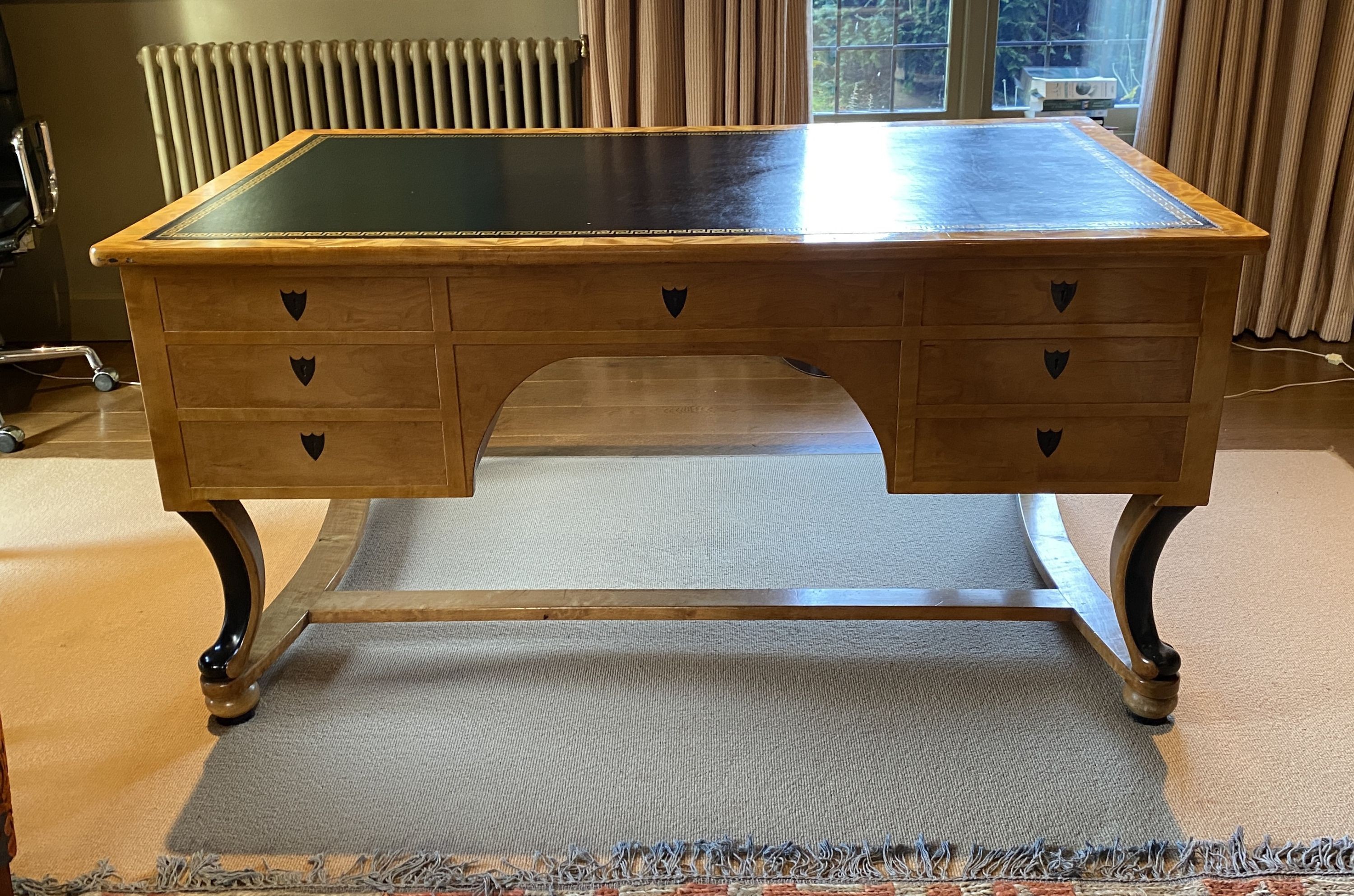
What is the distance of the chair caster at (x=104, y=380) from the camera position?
3.16 m

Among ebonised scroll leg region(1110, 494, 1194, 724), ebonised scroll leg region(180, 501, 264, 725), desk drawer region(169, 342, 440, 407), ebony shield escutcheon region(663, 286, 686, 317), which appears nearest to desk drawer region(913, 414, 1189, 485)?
ebonised scroll leg region(1110, 494, 1194, 724)

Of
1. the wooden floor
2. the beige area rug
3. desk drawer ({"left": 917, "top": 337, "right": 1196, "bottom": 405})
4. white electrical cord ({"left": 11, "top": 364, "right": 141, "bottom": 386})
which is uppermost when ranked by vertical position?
desk drawer ({"left": 917, "top": 337, "right": 1196, "bottom": 405})

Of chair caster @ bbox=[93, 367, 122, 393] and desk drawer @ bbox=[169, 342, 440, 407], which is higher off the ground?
desk drawer @ bbox=[169, 342, 440, 407]

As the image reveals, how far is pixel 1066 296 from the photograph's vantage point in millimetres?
1568

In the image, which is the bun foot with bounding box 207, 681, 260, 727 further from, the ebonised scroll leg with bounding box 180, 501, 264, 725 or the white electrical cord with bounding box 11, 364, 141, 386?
the white electrical cord with bounding box 11, 364, 141, 386

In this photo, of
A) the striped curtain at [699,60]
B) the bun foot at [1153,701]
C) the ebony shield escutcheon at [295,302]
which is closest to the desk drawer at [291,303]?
the ebony shield escutcheon at [295,302]

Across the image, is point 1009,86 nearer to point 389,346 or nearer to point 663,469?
point 663,469

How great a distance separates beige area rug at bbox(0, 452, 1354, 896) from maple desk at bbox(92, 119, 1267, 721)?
155 millimetres

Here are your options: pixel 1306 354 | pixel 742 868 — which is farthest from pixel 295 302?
pixel 1306 354

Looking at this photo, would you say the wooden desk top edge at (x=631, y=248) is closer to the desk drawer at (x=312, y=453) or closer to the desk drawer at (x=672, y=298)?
the desk drawer at (x=672, y=298)

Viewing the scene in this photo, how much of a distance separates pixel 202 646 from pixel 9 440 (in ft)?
3.70

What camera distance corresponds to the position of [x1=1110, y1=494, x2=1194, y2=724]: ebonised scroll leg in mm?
1754

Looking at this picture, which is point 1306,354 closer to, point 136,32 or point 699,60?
point 699,60

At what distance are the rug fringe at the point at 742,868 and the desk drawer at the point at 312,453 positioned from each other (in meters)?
0.50
